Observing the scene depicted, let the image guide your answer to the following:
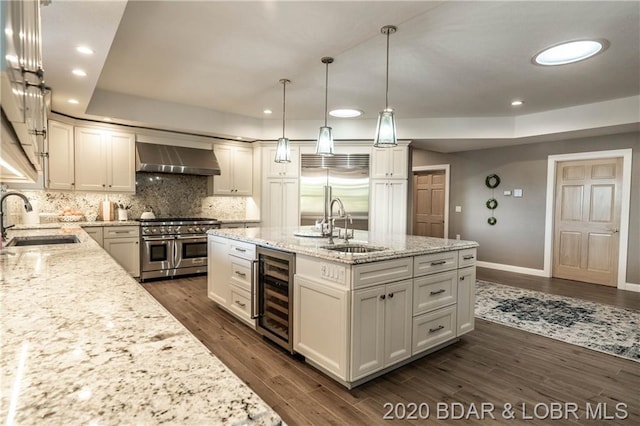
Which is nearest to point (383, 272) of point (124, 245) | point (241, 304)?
point (241, 304)

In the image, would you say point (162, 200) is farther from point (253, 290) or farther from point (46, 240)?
point (253, 290)

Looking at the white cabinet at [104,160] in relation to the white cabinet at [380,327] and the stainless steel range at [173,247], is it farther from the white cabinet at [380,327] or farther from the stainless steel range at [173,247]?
the white cabinet at [380,327]

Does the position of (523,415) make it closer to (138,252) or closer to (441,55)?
(441,55)

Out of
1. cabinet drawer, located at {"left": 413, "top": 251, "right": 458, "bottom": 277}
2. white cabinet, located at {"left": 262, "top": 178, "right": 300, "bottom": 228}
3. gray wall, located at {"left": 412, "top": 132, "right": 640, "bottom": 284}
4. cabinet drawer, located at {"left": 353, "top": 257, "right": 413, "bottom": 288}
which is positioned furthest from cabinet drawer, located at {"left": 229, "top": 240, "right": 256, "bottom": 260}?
gray wall, located at {"left": 412, "top": 132, "right": 640, "bottom": 284}

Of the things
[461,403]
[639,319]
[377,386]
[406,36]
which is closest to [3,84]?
[377,386]

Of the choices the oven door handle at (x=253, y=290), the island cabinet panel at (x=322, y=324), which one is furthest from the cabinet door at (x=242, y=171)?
the island cabinet panel at (x=322, y=324)

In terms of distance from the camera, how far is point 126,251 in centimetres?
481

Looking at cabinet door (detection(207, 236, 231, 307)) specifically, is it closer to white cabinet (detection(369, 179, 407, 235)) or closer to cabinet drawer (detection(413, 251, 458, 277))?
cabinet drawer (detection(413, 251, 458, 277))

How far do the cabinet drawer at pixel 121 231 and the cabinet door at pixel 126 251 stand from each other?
0.05 m

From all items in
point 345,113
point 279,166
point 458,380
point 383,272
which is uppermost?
point 345,113

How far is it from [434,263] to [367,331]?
0.81m

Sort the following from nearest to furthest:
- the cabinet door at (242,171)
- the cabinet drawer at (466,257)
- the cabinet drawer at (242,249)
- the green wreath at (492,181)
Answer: the cabinet drawer at (466,257) → the cabinet drawer at (242,249) → the cabinet door at (242,171) → the green wreath at (492,181)

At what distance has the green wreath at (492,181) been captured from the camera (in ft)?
21.1

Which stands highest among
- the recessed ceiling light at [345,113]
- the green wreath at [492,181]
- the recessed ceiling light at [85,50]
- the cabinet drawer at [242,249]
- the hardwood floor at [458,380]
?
the recessed ceiling light at [345,113]
